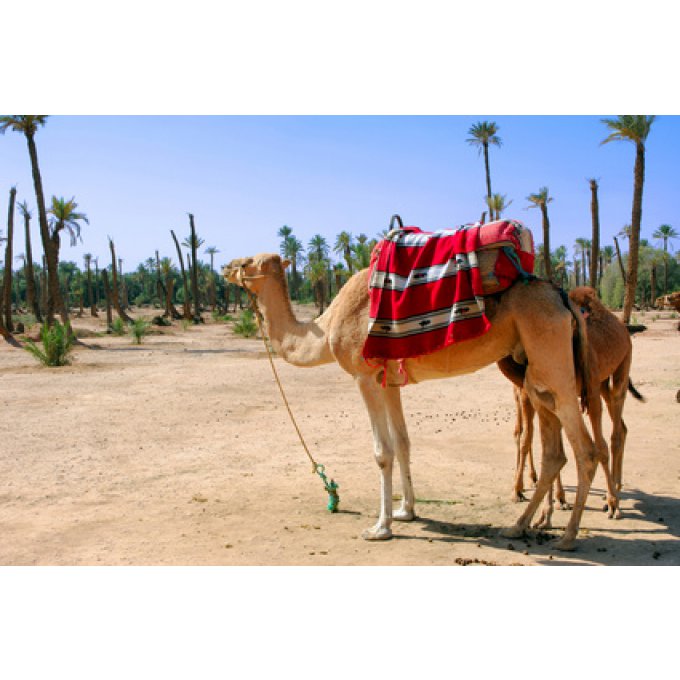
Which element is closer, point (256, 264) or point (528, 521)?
point (528, 521)

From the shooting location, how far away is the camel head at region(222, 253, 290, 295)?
630cm

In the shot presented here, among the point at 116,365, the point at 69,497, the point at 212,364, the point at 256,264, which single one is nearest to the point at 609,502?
the point at 256,264

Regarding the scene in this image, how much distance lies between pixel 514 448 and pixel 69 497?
5431 millimetres

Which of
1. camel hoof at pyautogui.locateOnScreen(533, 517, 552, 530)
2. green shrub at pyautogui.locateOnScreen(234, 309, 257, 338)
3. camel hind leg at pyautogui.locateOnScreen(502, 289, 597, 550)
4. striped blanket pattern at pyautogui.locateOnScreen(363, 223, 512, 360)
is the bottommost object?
camel hoof at pyautogui.locateOnScreen(533, 517, 552, 530)

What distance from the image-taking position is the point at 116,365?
18.8 m

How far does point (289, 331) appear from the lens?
627 cm

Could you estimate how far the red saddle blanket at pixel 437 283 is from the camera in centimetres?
502

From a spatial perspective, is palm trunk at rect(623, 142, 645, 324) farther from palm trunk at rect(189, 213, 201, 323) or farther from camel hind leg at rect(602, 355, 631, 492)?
palm trunk at rect(189, 213, 201, 323)

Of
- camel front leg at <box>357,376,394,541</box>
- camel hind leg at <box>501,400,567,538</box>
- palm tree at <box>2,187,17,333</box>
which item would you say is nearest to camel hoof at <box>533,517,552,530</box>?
camel hind leg at <box>501,400,567,538</box>

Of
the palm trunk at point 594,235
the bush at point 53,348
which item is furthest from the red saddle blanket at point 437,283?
the palm trunk at point 594,235

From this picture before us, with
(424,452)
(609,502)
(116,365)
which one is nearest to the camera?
(609,502)

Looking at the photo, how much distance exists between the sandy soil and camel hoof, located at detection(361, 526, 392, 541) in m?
0.12

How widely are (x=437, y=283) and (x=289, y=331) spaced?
66.5 inches

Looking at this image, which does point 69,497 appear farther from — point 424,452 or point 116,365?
point 116,365
